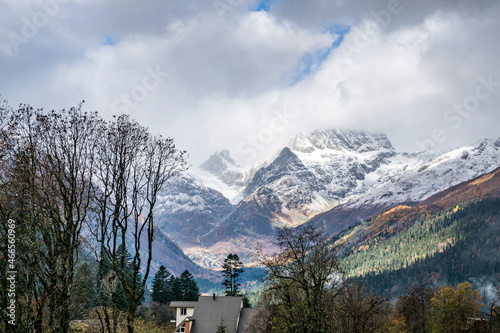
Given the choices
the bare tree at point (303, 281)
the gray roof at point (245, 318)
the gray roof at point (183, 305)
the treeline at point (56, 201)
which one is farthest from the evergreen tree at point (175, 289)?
the treeline at point (56, 201)

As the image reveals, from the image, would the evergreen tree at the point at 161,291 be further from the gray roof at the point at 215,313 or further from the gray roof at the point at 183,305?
the gray roof at the point at 215,313

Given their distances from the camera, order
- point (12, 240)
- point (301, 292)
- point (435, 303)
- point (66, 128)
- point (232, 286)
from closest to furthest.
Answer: point (12, 240)
point (66, 128)
point (301, 292)
point (435, 303)
point (232, 286)

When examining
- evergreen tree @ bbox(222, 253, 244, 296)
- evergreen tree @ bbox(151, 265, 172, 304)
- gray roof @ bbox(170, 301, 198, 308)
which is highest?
evergreen tree @ bbox(222, 253, 244, 296)

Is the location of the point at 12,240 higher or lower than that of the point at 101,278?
higher

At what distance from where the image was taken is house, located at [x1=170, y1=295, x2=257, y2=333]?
232 ft

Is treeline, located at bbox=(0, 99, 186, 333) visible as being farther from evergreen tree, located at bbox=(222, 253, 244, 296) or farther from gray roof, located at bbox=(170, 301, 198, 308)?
evergreen tree, located at bbox=(222, 253, 244, 296)

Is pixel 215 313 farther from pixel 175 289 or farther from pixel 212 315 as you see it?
pixel 175 289

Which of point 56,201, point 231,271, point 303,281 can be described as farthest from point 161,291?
point 56,201

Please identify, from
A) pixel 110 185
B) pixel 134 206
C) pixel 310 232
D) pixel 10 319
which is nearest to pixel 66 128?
pixel 110 185

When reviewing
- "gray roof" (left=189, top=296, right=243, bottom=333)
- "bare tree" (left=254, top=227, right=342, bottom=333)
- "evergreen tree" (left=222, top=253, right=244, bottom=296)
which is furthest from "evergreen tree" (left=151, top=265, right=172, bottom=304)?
"bare tree" (left=254, top=227, right=342, bottom=333)

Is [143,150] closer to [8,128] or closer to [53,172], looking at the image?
[53,172]

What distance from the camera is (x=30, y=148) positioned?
19406mm

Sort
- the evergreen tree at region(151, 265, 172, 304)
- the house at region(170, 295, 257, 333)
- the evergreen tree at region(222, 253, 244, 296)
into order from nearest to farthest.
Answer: the house at region(170, 295, 257, 333) < the evergreen tree at region(222, 253, 244, 296) < the evergreen tree at region(151, 265, 172, 304)

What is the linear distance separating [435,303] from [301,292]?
43.2m
